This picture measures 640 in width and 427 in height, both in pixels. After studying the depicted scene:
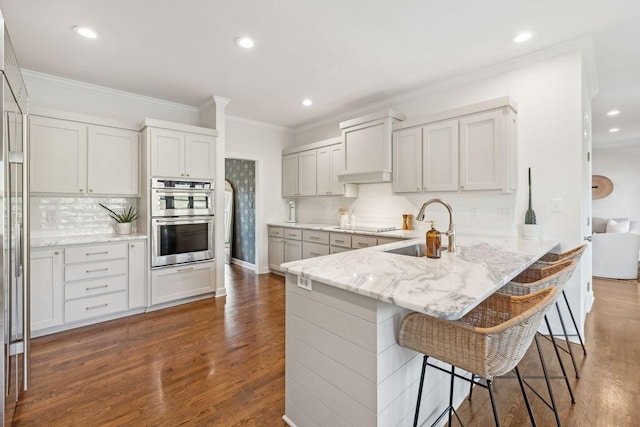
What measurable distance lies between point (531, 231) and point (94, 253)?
437 centimetres

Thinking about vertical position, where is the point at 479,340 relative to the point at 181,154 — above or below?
below

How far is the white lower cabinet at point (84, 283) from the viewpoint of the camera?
2.89 metres

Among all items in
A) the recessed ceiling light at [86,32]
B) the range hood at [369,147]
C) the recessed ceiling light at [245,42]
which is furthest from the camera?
the range hood at [369,147]

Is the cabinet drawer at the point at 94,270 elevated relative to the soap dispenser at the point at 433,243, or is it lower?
lower

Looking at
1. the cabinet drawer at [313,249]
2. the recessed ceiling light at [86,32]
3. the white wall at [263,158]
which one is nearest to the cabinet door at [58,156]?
the recessed ceiling light at [86,32]

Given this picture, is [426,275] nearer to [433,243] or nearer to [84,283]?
[433,243]

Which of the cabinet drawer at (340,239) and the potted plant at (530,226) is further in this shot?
the cabinet drawer at (340,239)

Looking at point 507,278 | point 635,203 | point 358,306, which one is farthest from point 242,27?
point 635,203

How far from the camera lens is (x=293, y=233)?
16.5 ft

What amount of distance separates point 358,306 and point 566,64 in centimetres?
313

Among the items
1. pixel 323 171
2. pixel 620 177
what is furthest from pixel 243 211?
pixel 620 177

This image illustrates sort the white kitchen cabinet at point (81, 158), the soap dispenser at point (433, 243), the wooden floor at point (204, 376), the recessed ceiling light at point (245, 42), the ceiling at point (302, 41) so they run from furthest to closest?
the white kitchen cabinet at point (81, 158) → the recessed ceiling light at point (245, 42) → the ceiling at point (302, 41) → the soap dispenser at point (433, 243) → the wooden floor at point (204, 376)

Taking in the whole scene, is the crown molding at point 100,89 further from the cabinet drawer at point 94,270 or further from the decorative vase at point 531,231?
the decorative vase at point 531,231

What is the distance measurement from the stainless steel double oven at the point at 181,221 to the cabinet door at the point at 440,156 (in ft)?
8.99
